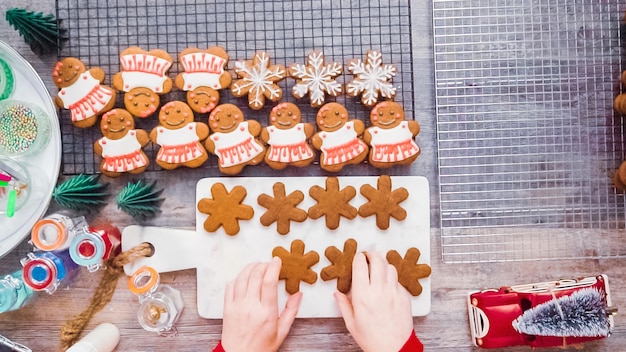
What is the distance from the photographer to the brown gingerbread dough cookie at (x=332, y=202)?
1.36 meters

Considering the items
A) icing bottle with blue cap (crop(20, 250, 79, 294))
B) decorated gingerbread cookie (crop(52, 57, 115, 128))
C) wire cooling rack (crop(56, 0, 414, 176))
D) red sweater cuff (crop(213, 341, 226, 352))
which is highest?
wire cooling rack (crop(56, 0, 414, 176))

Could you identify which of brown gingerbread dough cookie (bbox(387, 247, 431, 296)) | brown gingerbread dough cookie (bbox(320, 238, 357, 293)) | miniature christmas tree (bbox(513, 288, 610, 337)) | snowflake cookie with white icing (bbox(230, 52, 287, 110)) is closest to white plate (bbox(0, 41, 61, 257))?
snowflake cookie with white icing (bbox(230, 52, 287, 110))

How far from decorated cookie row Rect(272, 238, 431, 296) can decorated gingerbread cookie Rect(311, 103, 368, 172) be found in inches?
7.9

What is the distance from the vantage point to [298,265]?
1366 millimetres

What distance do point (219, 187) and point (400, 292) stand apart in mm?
480

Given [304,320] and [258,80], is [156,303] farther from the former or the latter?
[258,80]

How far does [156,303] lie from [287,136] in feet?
1.63

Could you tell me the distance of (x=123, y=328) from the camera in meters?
1.42

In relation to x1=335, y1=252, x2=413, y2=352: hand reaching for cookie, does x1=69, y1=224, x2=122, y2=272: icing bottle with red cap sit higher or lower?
higher

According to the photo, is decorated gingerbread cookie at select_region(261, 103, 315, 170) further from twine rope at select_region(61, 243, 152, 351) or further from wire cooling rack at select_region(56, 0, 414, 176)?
twine rope at select_region(61, 243, 152, 351)

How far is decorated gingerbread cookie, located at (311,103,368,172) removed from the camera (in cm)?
132

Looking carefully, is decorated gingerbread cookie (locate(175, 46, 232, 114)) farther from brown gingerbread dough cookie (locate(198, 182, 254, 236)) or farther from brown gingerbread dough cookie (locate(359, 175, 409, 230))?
brown gingerbread dough cookie (locate(359, 175, 409, 230))

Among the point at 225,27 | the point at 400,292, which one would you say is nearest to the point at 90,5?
the point at 225,27

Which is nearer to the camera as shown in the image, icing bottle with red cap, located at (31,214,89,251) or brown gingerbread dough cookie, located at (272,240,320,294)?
icing bottle with red cap, located at (31,214,89,251)
